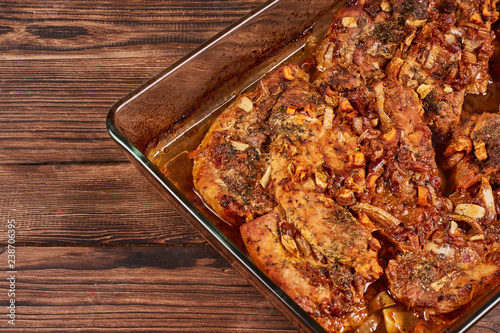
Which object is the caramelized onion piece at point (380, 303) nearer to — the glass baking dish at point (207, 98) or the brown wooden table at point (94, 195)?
the glass baking dish at point (207, 98)

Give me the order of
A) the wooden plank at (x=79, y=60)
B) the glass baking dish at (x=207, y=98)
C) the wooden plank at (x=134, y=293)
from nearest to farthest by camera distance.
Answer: the glass baking dish at (x=207, y=98), the wooden plank at (x=134, y=293), the wooden plank at (x=79, y=60)

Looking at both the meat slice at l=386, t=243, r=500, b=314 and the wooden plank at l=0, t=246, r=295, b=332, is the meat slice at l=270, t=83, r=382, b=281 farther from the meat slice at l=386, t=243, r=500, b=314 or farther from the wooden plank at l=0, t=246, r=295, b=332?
the wooden plank at l=0, t=246, r=295, b=332

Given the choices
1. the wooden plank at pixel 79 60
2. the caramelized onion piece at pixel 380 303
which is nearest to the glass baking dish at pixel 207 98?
the caramelized onion piece at pixel 380 303

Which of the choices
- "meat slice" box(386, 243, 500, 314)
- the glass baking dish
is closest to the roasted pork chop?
"meat slice" box(386, 243, 500, 314)

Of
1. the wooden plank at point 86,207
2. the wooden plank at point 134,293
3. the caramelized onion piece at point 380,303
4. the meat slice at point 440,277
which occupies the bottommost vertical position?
the wooden plank at point 134,293

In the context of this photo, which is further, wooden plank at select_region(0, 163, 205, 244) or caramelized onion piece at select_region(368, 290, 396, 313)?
wooden plank at select_region(0, 163, 205, 244)
